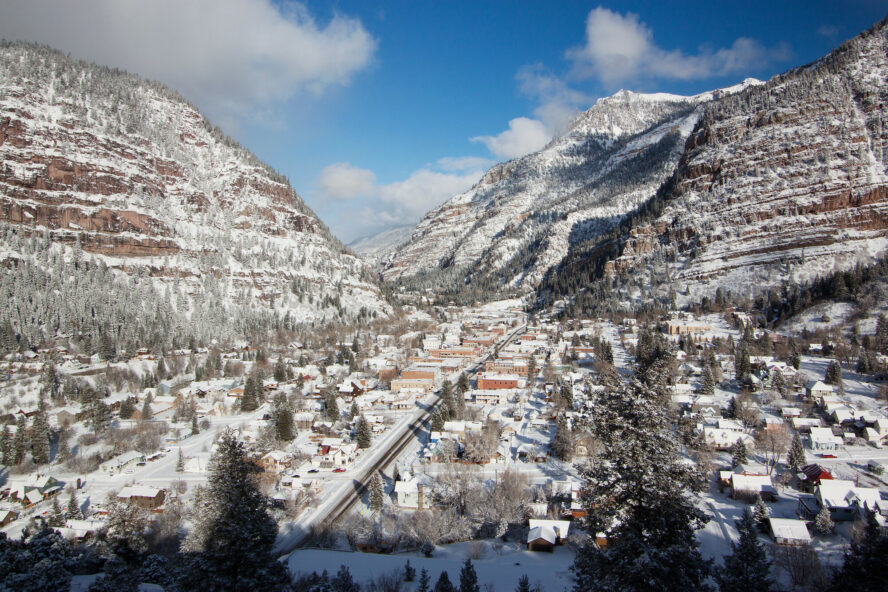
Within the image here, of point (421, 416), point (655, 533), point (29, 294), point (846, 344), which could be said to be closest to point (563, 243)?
point (846, 344)

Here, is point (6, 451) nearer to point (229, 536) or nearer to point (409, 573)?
point (409, 573)

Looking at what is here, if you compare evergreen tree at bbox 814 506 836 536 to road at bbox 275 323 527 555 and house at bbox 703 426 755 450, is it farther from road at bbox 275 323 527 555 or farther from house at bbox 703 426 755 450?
road at bbox 275 323 527 555

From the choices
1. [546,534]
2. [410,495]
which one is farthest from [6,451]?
[546,534]

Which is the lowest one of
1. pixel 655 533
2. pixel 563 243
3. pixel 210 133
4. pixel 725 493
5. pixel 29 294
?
pixel 725 493

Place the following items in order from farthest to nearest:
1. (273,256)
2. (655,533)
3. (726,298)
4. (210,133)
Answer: (210,133)
(273,256)
(726,298)
(655,533)

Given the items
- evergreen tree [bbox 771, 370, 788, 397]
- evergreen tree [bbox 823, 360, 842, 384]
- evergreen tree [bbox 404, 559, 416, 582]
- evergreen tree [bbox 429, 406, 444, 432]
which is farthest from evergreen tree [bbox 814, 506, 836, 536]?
evergreen tree [bbox 823, 360, 842, 384]

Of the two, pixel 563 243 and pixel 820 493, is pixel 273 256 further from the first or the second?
pixel 820 493
